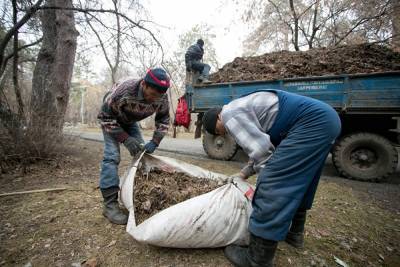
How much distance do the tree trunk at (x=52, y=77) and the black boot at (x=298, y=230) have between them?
3.83 m

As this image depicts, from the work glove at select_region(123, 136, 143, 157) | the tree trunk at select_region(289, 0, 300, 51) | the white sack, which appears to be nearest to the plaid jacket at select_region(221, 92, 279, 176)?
the white sack

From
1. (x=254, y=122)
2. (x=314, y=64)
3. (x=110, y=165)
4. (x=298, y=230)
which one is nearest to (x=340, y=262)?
(x=298, y=230)

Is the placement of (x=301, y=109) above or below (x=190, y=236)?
above

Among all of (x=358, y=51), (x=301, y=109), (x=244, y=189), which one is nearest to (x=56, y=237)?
(x=244, y=189)

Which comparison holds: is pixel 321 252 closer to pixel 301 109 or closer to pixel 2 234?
pixel 301 109

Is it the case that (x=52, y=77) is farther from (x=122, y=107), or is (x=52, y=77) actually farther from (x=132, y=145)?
(x=132, y=145)

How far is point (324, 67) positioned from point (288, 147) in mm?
4133

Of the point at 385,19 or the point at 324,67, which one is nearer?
the point at 324,67

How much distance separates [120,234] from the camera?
2066 mm

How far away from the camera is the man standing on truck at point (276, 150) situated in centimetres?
149

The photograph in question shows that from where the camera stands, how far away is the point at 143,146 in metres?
2.47

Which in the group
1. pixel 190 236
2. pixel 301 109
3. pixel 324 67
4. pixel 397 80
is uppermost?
pixel 324 67

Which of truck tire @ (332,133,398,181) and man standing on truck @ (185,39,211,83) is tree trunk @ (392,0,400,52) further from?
man standing on truck @ (185,39,211,83)

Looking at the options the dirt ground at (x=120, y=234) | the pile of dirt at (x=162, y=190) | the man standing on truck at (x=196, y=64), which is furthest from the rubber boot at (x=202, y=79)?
the pile of dirt at (x=162, y=190)
